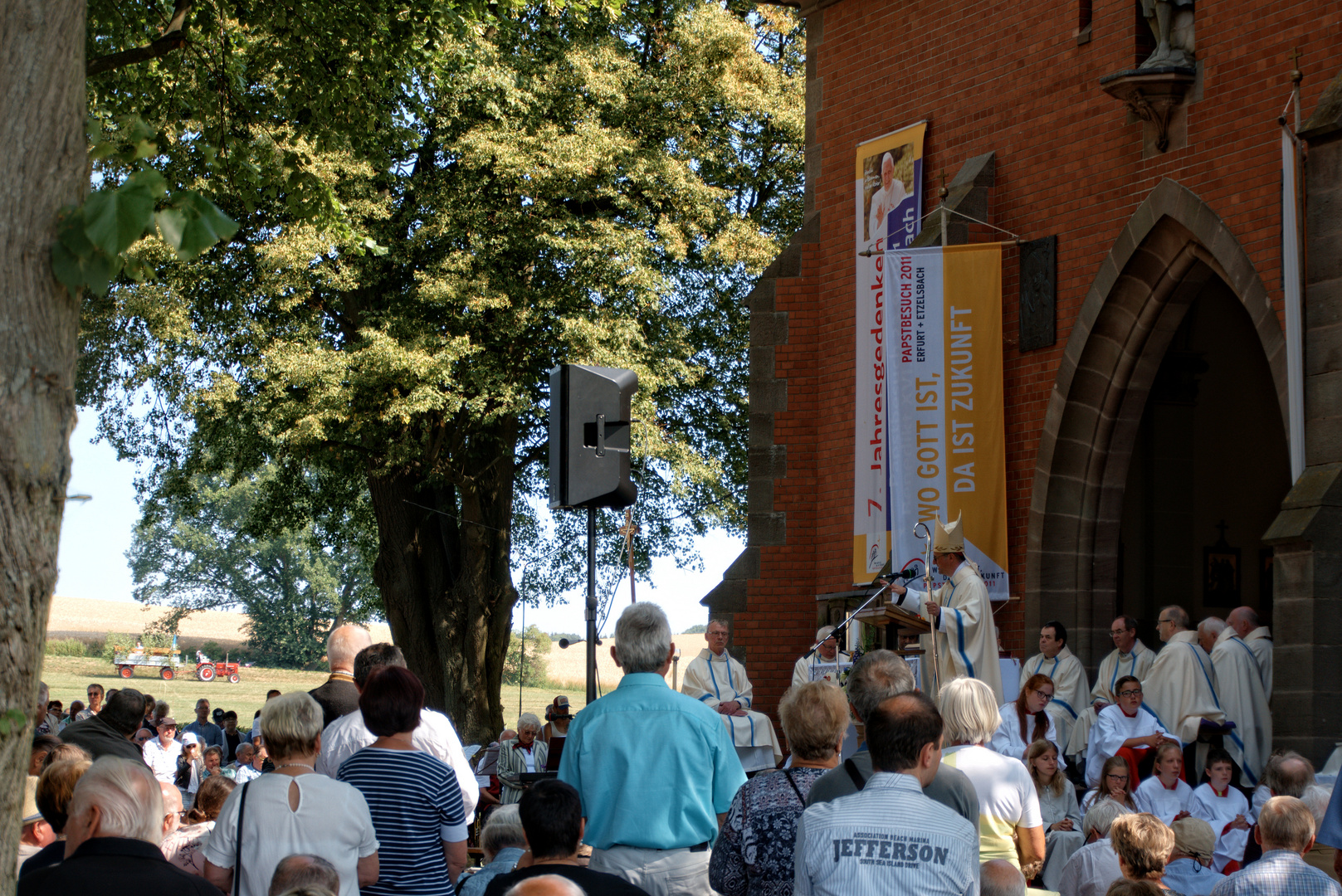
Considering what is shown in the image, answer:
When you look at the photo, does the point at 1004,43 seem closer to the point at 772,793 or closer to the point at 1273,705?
the point at 1273,705

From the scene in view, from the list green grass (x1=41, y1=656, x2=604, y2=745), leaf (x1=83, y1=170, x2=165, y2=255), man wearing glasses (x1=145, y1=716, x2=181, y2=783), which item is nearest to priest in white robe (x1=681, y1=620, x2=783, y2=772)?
man wearing glasses (x1=145, y1=716, x2=181, y2=783)

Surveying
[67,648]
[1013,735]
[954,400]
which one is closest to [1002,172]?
[954,400]

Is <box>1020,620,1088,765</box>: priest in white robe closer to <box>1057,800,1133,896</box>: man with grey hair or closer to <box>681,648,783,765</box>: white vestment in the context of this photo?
<box>681,648,783,765</box>: white vestment

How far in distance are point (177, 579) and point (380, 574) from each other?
216 ft

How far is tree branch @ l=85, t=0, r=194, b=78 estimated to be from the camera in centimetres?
876

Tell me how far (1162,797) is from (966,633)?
1.79 metres

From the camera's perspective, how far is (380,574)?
879 inches

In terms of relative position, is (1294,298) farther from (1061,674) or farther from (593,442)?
(593,442)

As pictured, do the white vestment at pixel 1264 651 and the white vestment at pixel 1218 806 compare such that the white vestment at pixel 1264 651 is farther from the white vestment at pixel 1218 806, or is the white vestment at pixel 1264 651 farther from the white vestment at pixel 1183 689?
the white vestment at pixel 1218 806

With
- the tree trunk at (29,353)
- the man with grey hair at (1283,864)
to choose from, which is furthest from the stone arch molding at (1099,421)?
the tree trunk at (29,353)

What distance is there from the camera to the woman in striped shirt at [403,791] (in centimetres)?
495

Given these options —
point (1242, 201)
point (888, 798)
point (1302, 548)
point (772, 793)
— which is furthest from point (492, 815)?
point (1242, 201)

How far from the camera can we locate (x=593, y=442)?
6.54 metres

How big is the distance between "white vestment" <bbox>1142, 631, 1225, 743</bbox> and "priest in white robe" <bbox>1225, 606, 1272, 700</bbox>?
36 cm
